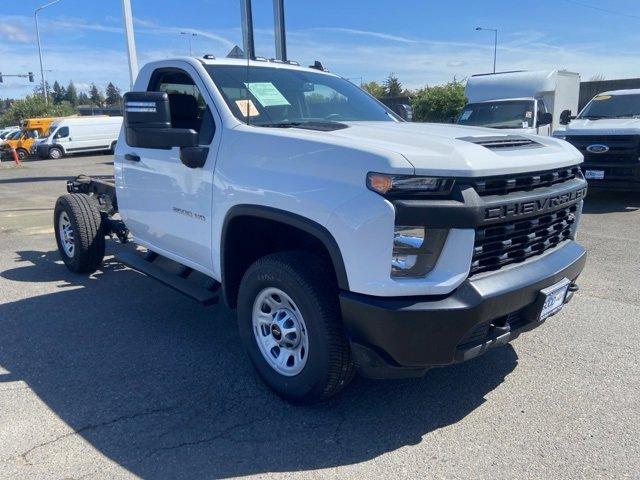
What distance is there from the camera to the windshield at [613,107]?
1079cm

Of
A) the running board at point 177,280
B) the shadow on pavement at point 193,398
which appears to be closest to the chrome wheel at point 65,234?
the shadow on pavement at point 193,398

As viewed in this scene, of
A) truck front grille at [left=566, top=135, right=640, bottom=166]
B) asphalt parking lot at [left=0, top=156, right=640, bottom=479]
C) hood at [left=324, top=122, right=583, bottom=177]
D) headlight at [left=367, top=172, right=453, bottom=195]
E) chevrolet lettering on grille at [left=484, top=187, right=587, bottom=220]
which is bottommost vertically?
asphalt parking lot at [left=0, top=156, right=640, bottom=479]

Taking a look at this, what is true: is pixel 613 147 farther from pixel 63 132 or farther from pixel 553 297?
pixel 63 132

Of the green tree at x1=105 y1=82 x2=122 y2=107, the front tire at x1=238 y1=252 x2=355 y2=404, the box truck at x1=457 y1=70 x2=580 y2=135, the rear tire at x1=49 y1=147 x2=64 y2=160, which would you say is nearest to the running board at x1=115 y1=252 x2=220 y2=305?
the front tire at x1=238 y1=252 x2=355 y2=404

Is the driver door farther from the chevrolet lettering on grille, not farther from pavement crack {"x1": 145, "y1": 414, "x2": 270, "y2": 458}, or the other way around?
the chevrolet lettering on grille

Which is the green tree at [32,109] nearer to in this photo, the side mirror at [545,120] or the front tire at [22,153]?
the front tire at [22,153]

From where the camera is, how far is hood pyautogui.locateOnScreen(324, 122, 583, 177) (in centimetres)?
268

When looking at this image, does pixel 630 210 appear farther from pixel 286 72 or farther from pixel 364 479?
pixel 364 479

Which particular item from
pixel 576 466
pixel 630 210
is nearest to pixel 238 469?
pixel 576 466

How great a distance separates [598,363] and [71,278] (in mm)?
5156

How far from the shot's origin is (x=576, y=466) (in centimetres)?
279

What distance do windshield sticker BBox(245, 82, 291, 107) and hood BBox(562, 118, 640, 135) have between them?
24.5ft

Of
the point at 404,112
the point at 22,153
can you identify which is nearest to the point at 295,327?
the point at 404,112

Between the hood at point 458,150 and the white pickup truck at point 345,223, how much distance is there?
0.01 meters
